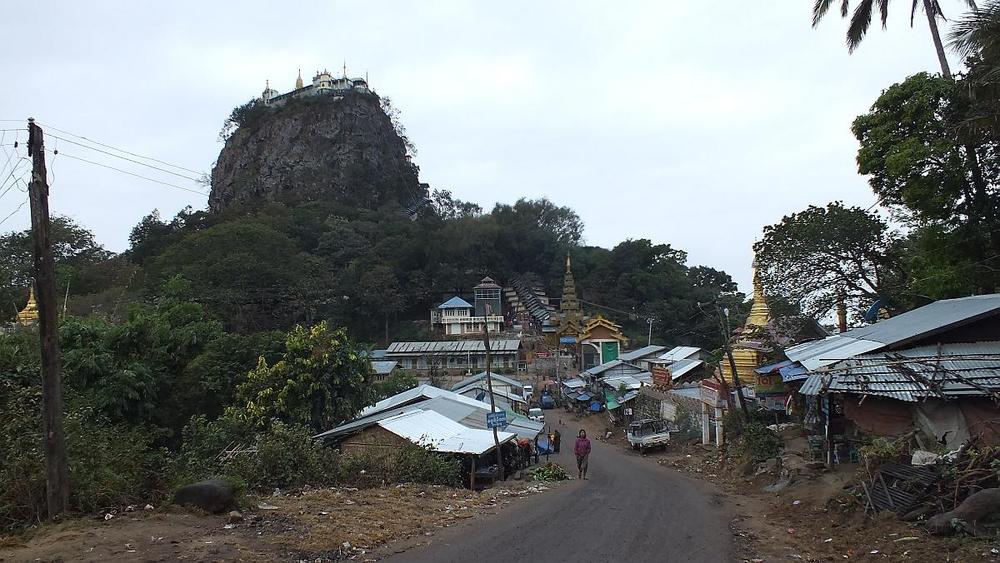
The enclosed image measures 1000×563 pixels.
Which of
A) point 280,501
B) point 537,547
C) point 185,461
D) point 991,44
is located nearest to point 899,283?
point 991,44

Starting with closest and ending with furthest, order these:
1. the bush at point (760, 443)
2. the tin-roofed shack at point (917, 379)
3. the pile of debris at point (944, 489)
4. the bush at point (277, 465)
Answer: the pile of debris at point (944, 489) → the tin-roofed shack at point (917, 379) → the bush at point (277, 465) → the bush at point (760, 443)

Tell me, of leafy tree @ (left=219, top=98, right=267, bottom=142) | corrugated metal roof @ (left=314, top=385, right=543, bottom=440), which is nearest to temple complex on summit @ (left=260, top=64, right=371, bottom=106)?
leafy tree @ (left=219, top=98, right=267, bottom=142)

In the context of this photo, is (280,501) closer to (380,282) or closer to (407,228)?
(380,282)

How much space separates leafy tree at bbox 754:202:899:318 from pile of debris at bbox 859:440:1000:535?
1279 cm

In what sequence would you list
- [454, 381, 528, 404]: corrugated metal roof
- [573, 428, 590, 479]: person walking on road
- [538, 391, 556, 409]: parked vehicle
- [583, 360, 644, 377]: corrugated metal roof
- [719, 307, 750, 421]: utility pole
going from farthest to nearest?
[538, 391, 556, 409]: parked vehicle
[583, 360, 644, 377]: corrugated metal roof
[454, 381, 528, 404]: corrugated metal roof
[719, 307, 750, 421]: utility pole
[573, 428, 590, 479]: person walking on road

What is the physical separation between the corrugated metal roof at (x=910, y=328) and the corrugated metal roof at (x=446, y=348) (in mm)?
43201

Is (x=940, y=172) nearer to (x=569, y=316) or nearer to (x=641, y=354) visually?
(x=641, y=354)

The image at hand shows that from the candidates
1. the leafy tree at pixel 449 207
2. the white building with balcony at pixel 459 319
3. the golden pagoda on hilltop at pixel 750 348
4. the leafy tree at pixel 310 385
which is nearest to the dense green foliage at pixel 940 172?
the golden pagoda on hilltop at pixel 750 348

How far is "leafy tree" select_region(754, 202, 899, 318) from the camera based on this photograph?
68.6 ft

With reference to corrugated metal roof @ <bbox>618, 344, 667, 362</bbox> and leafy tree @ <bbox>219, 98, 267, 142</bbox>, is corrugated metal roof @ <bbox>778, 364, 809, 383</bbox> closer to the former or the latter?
corrugated metal roof @ <bbox>618, 344, 667, 362</bbox>

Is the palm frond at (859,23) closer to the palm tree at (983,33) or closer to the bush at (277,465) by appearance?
the palm tree at (983,33)

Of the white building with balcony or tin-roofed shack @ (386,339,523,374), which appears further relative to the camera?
the white building with balcony

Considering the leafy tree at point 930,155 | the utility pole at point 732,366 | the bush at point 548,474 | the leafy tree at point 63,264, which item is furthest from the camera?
the leafy tree at point 63,264

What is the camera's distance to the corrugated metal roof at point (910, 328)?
11906mm
